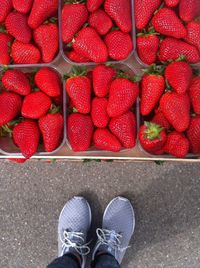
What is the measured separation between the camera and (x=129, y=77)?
1.10 m

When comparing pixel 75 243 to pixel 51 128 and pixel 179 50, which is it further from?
pixel 179 50

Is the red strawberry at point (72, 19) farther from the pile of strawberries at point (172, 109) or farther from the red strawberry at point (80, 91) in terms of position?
the pile of strawberries at point (172, 109)

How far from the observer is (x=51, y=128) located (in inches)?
43.3

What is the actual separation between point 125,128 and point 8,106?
1.20ft

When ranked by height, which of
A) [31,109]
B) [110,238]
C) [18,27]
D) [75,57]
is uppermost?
[18,27]

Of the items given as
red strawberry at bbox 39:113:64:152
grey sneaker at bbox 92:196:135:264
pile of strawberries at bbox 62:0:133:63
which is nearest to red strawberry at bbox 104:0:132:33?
pile of strawberries at bbox 62:0:133:63

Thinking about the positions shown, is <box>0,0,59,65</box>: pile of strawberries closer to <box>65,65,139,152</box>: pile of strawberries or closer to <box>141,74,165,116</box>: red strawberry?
<box>65,65,139,152</box>: pile of strawberries

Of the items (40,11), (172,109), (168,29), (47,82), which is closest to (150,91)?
(172,109)

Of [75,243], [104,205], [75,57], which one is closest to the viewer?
[75,57]

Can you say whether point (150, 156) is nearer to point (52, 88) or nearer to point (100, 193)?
point (52, 88)

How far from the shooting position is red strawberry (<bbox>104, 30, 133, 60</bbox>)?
43.9 inches

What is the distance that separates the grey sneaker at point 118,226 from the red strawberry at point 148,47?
2.13 feet

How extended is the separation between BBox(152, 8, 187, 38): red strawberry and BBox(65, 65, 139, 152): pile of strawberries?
0.60ft

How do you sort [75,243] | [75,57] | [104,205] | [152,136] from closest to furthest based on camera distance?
1. [152,136]
2. [75,57]
3. [75,243]
4. [104,205]
